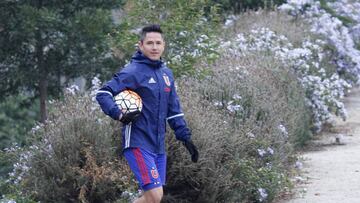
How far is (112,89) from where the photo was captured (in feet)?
21.1

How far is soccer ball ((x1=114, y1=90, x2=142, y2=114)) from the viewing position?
6.27 meters

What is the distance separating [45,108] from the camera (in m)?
10.9

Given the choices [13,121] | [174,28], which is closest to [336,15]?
[174,28]

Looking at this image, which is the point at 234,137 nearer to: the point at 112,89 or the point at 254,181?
the point at 254,181

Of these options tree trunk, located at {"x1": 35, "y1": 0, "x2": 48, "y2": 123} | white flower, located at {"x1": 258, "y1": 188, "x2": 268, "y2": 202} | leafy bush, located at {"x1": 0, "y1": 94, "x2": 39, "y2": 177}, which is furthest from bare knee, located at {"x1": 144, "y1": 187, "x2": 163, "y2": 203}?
leafy bush, located at {"x1": 0, "y1": 94, "x2": 39, "y2": 177}

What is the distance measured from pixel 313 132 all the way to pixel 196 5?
Answer: 2.85 meters

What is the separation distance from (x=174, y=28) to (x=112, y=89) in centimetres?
406

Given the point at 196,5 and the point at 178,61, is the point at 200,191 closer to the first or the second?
the point at 178,61

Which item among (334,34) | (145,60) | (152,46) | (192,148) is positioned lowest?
(192,148)

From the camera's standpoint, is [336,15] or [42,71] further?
[336,15]

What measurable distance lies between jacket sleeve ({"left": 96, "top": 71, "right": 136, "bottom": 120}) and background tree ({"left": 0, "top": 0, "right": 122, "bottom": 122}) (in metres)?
3.62

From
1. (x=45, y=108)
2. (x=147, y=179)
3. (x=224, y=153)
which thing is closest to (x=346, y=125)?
(x=45, y=108)

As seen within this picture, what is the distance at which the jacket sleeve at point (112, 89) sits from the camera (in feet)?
20.8

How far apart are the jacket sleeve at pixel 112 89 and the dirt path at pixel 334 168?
8.94ft
